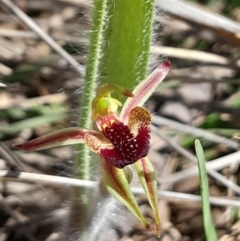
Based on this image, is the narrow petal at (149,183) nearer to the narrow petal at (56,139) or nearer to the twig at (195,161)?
the narrow petal at (56,139)

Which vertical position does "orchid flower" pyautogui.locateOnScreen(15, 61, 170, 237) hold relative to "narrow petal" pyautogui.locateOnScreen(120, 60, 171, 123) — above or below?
below

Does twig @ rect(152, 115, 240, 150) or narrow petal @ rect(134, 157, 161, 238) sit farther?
twig @ rect(152, 115, 240, 150)

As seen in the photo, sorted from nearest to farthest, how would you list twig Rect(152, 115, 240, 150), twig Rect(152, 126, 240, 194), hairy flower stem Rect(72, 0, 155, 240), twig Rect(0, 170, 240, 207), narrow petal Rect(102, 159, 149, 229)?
narrow petal Rect(102, 159, 149, 229) < hairy flower stem Rect(72, 0, 155, 240) < twig Rect(0, 170, 240, 207) < twig Rect(152, 126, 240, 194) < twig Rect(152, 115, 240, 150)

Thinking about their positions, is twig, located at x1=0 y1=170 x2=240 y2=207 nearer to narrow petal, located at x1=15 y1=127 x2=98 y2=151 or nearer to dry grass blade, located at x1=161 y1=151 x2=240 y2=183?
dry grass blade, located at x1=161 y1=151 x2=240 y2=183

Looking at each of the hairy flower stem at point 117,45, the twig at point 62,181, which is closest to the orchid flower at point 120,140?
the hairy flower stem at point 117,45

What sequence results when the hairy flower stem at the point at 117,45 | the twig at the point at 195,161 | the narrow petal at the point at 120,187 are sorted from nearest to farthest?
the narrow petal at the point at 120,187
the hairy flower stem at the point at 117,45
the twig at the point at 195,161

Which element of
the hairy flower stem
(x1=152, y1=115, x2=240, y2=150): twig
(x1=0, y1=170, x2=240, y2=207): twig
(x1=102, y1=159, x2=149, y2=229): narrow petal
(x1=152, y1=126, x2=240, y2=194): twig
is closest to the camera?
(x1=102, y1=159, x2=149, y2=229): narrow petal

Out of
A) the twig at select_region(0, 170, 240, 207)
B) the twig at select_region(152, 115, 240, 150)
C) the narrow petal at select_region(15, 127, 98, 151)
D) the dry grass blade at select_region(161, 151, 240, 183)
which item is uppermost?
the twig at select_region(152, 115, 240, 150)

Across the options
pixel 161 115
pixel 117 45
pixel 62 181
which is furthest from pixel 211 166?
pixel 117 45

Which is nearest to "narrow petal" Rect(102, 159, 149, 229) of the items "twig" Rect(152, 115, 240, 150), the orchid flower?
the orchid flower

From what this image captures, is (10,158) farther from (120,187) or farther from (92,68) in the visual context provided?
(120,187)
